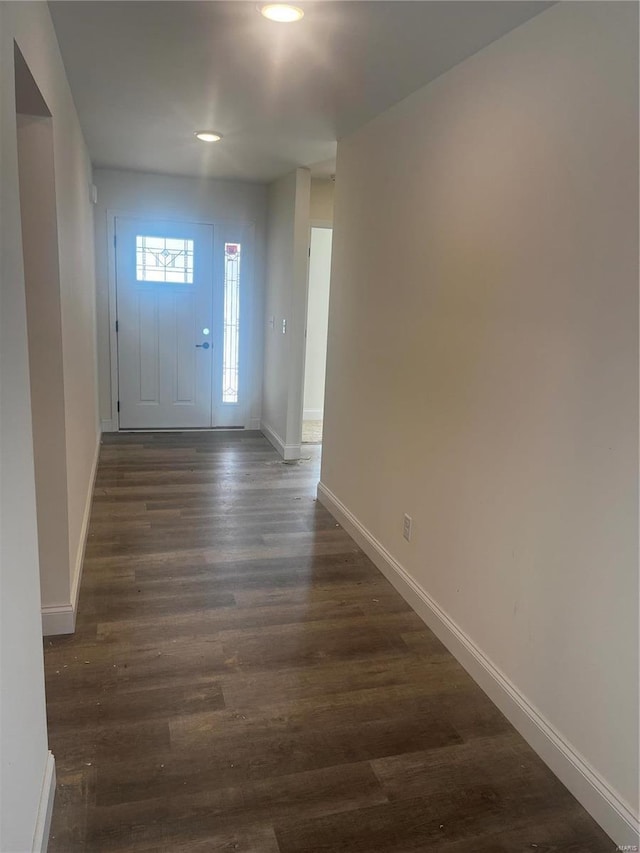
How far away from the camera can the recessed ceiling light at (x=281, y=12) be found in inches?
78.7

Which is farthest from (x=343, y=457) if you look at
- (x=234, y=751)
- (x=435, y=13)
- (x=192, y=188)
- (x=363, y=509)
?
(x=192, y=188)

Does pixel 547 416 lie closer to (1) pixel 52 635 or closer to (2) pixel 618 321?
(2) pixel 618 321

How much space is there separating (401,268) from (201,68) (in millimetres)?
1257

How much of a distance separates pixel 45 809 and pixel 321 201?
4.94 m

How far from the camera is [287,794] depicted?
1799mm

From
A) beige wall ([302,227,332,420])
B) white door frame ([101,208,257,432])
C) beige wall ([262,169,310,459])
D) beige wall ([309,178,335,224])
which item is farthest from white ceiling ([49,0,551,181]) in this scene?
beige wall ([302,227,332,420])

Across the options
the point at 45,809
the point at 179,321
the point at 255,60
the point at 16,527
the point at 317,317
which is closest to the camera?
the point at 16,527

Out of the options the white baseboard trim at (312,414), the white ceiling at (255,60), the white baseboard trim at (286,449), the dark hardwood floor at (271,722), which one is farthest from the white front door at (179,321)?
the dark hardwood floor at (271,722)

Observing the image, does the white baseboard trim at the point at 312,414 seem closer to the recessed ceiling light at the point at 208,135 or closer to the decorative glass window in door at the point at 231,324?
the decorative glass window in door at the point at 231,324

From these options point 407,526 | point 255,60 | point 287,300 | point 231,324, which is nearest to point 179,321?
point 231,324

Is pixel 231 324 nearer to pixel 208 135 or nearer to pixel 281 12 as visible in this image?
pixel 208 135

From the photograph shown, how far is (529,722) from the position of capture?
6.73 feet

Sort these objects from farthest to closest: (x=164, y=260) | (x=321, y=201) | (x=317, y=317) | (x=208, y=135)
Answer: (x=317, y=317), (x=164, y=260), (x=321, y=201), (x=208, y=135)

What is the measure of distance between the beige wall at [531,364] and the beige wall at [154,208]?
2976 millimetres
